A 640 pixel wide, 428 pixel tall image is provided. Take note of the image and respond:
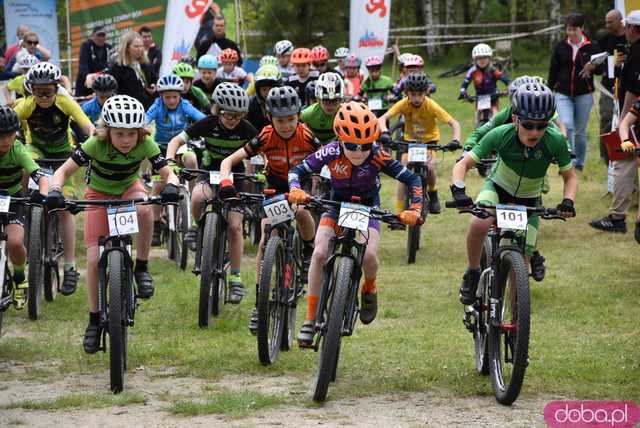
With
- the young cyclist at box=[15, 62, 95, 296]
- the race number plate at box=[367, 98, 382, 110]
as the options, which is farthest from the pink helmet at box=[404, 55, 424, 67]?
the young cyclist at box=[15, 62, 95, 296]

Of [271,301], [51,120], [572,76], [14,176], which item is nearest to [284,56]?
[572,76]

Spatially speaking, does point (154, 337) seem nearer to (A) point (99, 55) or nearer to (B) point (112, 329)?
(B) point (112, 329)

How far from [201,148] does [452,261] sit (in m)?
3.38

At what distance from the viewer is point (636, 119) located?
38.8ft

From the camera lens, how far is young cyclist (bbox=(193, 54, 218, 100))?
1539 cm

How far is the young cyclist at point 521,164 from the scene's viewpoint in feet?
26.0

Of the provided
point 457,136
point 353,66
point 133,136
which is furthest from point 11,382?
point 353,66

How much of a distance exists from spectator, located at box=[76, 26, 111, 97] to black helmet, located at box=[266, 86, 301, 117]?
9.68m

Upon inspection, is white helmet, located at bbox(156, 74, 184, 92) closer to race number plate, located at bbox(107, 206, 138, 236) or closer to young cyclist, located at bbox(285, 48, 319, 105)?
young cyclist, located at bbox(285, 48, 319, 105)

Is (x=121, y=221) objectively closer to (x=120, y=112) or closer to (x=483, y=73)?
(x=120, y=112)

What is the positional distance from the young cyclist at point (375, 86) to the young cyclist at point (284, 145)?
1007 cm

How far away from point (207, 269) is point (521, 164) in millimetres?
2930

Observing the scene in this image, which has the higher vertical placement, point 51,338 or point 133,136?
point 133,136

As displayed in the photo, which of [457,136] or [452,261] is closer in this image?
[457,136]
